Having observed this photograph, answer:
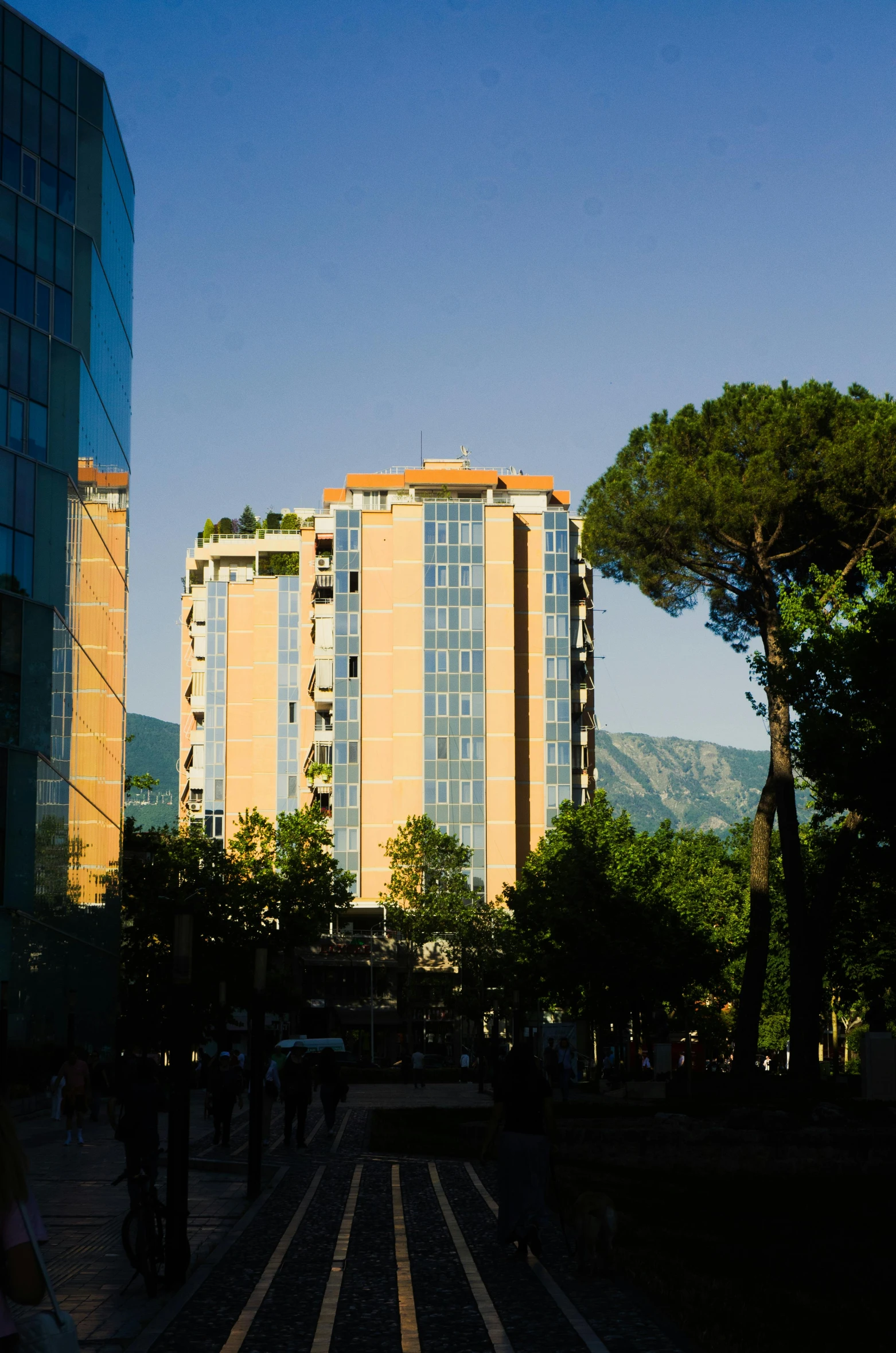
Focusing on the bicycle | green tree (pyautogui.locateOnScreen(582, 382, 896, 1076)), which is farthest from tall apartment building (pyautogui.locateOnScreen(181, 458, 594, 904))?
Answer: the bicycle

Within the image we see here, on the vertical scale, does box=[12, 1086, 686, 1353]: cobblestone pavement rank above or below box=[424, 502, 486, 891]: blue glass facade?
below

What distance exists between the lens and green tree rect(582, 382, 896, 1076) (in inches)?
1395

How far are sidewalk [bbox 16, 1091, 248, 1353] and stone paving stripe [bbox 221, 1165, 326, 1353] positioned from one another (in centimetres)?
60

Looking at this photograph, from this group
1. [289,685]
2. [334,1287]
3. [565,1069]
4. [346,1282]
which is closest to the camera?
[334,1287]

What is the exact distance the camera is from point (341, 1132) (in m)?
32.4

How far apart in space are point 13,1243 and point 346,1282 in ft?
26.3

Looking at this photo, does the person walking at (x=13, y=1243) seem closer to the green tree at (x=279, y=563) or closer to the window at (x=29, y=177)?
the window at (x=29, y=177)

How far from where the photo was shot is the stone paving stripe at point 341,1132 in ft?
89.5

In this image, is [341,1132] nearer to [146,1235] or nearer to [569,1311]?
[146,1235]

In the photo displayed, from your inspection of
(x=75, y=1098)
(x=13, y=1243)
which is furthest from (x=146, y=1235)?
(x=75, y=1098)

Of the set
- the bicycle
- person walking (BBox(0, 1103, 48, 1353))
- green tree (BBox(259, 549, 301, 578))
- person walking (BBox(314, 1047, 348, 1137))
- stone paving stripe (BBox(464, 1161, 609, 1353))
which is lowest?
person walking (BBox(314, 1047, 348, 1137))

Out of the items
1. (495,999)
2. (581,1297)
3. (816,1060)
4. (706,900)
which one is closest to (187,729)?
(495,999)

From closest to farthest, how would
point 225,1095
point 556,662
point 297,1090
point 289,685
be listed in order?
1. point 297,1090
2. point 225,1095
3. point 556,662
4. point 289,685

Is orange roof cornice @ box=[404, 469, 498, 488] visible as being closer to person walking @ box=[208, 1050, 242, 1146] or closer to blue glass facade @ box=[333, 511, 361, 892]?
blue glass facade @ box=[333, 511, 361, 892]
